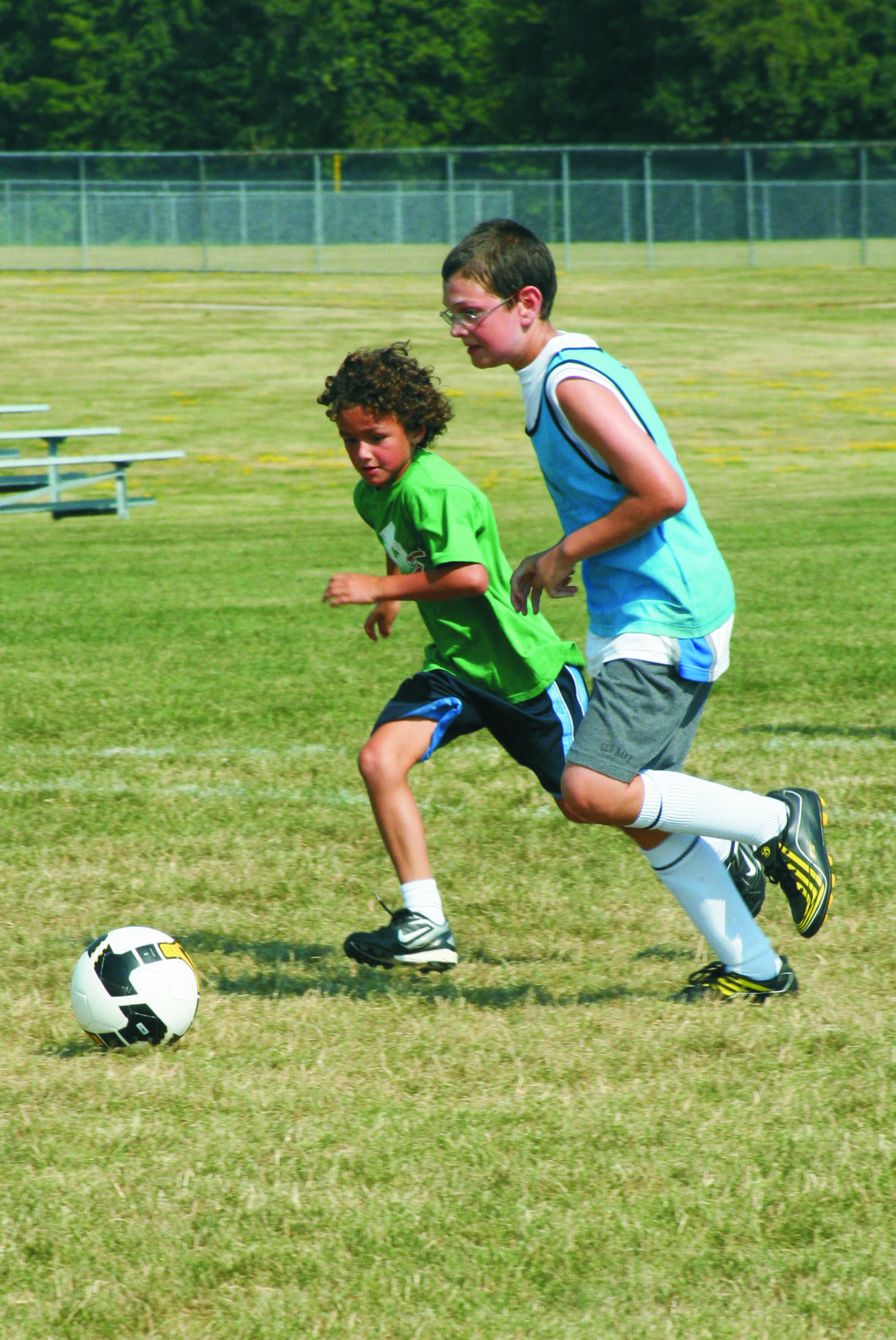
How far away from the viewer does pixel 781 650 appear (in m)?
8.02

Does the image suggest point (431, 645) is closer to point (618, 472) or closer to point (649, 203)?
point (618, 472)

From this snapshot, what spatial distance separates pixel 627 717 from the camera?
337 cm

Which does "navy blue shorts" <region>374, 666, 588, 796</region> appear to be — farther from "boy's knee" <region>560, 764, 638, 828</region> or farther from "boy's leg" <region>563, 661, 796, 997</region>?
"boy's knee" <region>560, 764, 638, 828</region>

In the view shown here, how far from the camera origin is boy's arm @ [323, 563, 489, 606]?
147 inches

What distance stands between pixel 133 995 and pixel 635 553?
149 centimetres

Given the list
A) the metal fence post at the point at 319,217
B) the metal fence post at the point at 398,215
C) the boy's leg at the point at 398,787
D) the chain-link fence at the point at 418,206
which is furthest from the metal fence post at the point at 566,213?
the boy's leg at the point at 398,787

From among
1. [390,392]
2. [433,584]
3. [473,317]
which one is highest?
[473,317]

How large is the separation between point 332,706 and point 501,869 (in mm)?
2335

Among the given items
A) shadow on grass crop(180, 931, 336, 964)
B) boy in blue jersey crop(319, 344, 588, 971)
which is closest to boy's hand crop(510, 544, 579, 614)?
boy in blue jersey crop(319, 344, 588, 971)

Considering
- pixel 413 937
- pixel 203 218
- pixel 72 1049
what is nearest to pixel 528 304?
pixel 413 937

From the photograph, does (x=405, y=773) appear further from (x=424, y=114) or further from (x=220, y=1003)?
(x=424, y=114)

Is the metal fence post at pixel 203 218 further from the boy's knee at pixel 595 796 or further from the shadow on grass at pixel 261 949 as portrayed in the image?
the boy's knee at pixel 595 796

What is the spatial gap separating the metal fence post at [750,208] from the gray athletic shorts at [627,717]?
101ft

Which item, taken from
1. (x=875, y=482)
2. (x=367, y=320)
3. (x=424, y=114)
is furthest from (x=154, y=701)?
(x=424, y=114)
